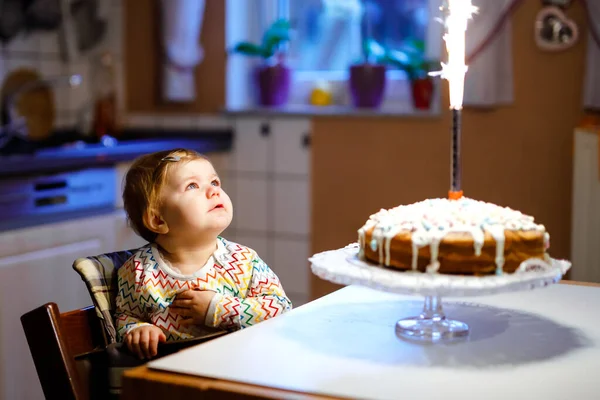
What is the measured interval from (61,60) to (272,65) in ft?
2.90

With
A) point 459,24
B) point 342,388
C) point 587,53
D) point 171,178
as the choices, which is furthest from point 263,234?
point 342,388

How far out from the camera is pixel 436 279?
1.17 metres

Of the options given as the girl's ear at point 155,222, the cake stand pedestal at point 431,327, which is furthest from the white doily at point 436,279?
the girl's ear at point 155,222

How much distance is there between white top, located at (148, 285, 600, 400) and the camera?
108 cm

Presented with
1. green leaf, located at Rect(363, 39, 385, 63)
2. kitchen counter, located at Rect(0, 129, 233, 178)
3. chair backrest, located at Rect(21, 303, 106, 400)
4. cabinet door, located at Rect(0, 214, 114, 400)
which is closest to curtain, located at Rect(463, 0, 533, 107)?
green leaf, located at Rect(363, 39, 385, 63)

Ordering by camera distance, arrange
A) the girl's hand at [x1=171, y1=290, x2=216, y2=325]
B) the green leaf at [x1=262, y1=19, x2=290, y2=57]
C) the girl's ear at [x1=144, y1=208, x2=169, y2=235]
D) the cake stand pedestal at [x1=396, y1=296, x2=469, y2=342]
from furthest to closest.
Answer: the green leaf at [x1=262, y1=19, x2=290, y2=57] < the girl's ear at [x1=144, y1=208, x2=169, y2=235] < the girl's hand at [x1=171, y1=290, x2=216, y2=325] < the cake stand pedestal at [x1=396, y1=296, x2=469, y2=342]

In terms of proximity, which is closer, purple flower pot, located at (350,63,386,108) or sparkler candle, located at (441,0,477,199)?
sparkler candle, located at (441,0,477,199)

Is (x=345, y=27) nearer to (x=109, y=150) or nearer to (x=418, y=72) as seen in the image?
(x=418, y=72)

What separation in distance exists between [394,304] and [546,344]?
1.03 feet

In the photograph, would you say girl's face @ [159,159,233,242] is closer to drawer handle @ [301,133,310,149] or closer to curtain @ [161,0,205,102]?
drawer handle @ [301,133,310,149]

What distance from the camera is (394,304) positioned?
5.01 feet

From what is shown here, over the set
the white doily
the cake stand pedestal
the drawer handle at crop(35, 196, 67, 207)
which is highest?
the white doily

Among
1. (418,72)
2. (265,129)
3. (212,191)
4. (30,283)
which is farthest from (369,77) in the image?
(212,191)

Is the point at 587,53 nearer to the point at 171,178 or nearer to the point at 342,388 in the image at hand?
the point at 171,178
